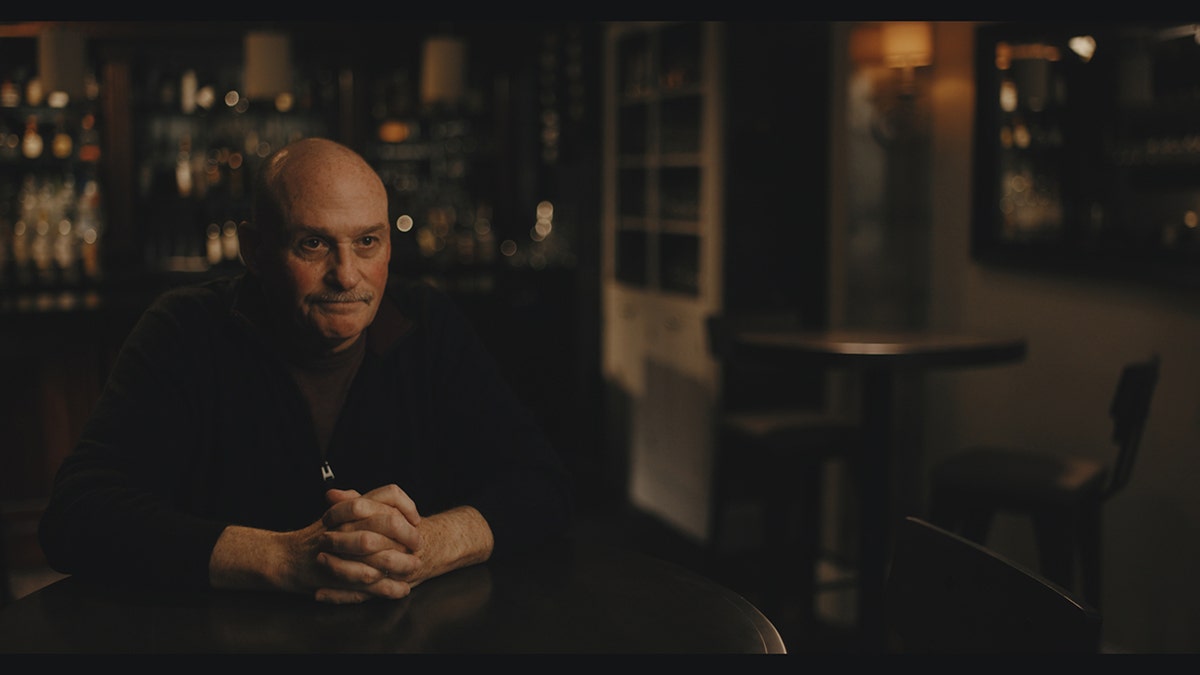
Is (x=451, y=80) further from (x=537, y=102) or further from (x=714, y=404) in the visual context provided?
(x=714, y=404)

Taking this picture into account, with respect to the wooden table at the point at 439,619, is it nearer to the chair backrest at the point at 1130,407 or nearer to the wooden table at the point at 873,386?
the wooden table at the point at 873,386

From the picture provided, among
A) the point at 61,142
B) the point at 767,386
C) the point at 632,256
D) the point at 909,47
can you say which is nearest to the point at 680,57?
the point at 632,256

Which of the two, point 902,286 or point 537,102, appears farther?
point 537,102

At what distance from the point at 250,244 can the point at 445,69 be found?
4003 mm

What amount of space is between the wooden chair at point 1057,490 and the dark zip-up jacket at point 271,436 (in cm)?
173

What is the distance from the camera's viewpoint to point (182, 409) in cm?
163

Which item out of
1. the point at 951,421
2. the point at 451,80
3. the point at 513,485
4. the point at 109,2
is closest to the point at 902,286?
the point at 951,421

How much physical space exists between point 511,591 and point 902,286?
3325 millimetres

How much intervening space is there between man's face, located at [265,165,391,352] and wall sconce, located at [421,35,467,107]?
13.4ft

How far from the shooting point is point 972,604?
125 cm

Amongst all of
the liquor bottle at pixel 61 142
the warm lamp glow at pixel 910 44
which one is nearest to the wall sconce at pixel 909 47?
the warm lamp glow at pixel 910 44

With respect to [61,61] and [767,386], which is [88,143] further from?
[767,386]

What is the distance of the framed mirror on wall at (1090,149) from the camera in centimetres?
320

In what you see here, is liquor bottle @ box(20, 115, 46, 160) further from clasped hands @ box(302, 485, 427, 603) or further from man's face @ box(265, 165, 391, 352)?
clasped hands @ box(302, 485, 427, 603)
